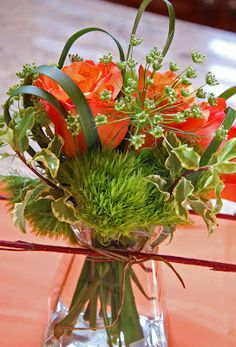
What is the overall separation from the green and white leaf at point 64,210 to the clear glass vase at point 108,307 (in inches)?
4.7

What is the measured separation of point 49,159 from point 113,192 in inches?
3.0

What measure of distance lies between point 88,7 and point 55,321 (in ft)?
8.18

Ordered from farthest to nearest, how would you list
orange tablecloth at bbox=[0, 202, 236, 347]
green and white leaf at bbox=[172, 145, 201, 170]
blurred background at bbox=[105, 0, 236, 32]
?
blurred background at bbox=[105, 0, 236, 32] < orange tablecloth at bbox=[0, 202, 236, 347] < green and white leaf at bbox=[172, 145, 201, 170]

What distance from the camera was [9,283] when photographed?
0.97 m

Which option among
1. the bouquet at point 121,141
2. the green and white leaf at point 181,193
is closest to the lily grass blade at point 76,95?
the bouquet at point 121,141

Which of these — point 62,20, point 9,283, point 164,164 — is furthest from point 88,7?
point 164,164

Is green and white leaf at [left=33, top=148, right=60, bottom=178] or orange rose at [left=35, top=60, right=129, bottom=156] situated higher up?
orange rose at [left=35, top=60, right=129, bottom=156]

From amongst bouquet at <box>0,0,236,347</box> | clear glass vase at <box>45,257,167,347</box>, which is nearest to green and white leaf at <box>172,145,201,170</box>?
bouquet at <box>0,0,236,347</box>

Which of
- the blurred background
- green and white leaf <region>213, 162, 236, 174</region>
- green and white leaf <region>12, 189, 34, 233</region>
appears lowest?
green and white leaf <region>12, 189, 34, 233</region>

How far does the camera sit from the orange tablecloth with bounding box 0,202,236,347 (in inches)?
35.3

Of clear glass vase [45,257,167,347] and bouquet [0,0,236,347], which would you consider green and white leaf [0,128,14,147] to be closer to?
bouquet [0,0,236,347]

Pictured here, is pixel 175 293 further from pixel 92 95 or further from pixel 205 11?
pixel 205 11

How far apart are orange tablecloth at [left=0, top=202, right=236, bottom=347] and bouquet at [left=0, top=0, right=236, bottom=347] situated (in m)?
0.21

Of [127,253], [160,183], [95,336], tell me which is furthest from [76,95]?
[95,336]
